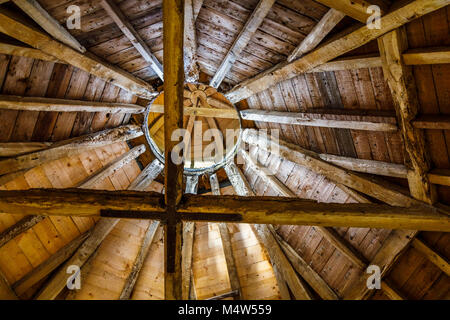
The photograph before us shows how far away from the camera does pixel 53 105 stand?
4.44 meters

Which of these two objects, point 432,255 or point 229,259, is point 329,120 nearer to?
point 432,255

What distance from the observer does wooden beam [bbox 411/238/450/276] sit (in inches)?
175

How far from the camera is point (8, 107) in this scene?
4.11 meters

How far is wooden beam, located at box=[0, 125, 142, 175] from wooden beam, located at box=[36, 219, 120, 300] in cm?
143

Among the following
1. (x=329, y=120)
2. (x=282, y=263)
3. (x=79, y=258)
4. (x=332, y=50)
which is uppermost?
(x=332, y=50)

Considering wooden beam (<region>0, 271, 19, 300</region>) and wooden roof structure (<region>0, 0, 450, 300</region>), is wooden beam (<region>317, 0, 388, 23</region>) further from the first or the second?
wooden beam (<region>0, 271, 19, 300</region>)

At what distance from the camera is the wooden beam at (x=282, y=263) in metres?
5.42

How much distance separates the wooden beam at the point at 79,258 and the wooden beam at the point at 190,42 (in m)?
2.82

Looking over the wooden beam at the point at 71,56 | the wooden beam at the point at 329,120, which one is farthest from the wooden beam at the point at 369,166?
the wooden beam at the point at 71,56

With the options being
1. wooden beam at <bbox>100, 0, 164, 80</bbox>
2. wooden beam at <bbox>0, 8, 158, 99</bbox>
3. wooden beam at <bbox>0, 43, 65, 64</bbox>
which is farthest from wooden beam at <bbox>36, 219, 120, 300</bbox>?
wooden beam at <bbox>0, 43, 65, 64</bbox>

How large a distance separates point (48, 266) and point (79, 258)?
0.45 metres

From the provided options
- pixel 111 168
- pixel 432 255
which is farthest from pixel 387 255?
pixel 111 168

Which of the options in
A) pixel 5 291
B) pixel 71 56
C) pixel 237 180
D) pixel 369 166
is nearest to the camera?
pixel 71 56

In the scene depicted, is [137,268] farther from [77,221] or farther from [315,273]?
[315,273]
